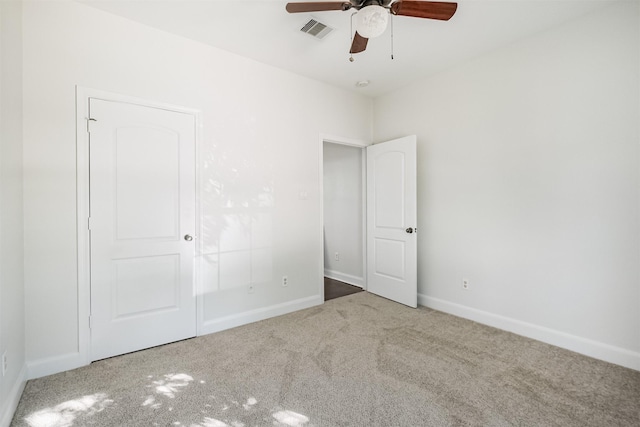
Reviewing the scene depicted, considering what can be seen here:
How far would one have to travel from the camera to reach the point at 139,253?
253 centimetres

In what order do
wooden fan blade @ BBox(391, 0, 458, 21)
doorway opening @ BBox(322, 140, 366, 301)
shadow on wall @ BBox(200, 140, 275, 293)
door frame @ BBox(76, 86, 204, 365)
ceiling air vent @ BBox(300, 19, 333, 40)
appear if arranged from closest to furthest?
wooden fan blade @ BBox(391, 0, 458, 21) → door frame @ BBox(76, 86, 204, 365) → ceiling air vent @ BBox(300, 19, 333, 40) → shadow on wall @ BBox(200, 140, 275, 293) → doorway opening @ BBox(322, 140, 366, 301)

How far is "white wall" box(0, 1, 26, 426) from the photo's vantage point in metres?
1.69

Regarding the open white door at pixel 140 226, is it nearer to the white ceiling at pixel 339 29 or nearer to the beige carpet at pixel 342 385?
the beige carpet at pixel 342 385

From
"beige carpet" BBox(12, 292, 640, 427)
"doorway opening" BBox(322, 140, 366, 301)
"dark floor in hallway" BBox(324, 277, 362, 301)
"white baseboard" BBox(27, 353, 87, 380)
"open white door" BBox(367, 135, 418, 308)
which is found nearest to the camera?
"beige carpet" BBox(12, 292, 640, 427)

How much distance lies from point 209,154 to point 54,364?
6.59 ft

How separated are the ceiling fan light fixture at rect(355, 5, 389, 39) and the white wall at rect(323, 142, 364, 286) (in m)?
2.70

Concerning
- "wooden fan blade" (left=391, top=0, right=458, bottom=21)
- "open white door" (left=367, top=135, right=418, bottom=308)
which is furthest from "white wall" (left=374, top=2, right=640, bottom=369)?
"wooden fan blade" (left=391, top=0, right=458, bottom=21)

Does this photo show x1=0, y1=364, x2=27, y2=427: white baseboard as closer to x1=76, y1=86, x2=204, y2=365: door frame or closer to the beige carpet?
the beige carpet

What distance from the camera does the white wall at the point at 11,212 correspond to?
169 centimetres

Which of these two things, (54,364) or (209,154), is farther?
(209,154)

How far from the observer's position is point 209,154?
2893mm

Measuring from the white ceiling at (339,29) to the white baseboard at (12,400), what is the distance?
8.83 feet

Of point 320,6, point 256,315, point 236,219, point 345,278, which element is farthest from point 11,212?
point 345,278

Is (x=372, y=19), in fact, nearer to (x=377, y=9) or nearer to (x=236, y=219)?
(x=377, y=9)
